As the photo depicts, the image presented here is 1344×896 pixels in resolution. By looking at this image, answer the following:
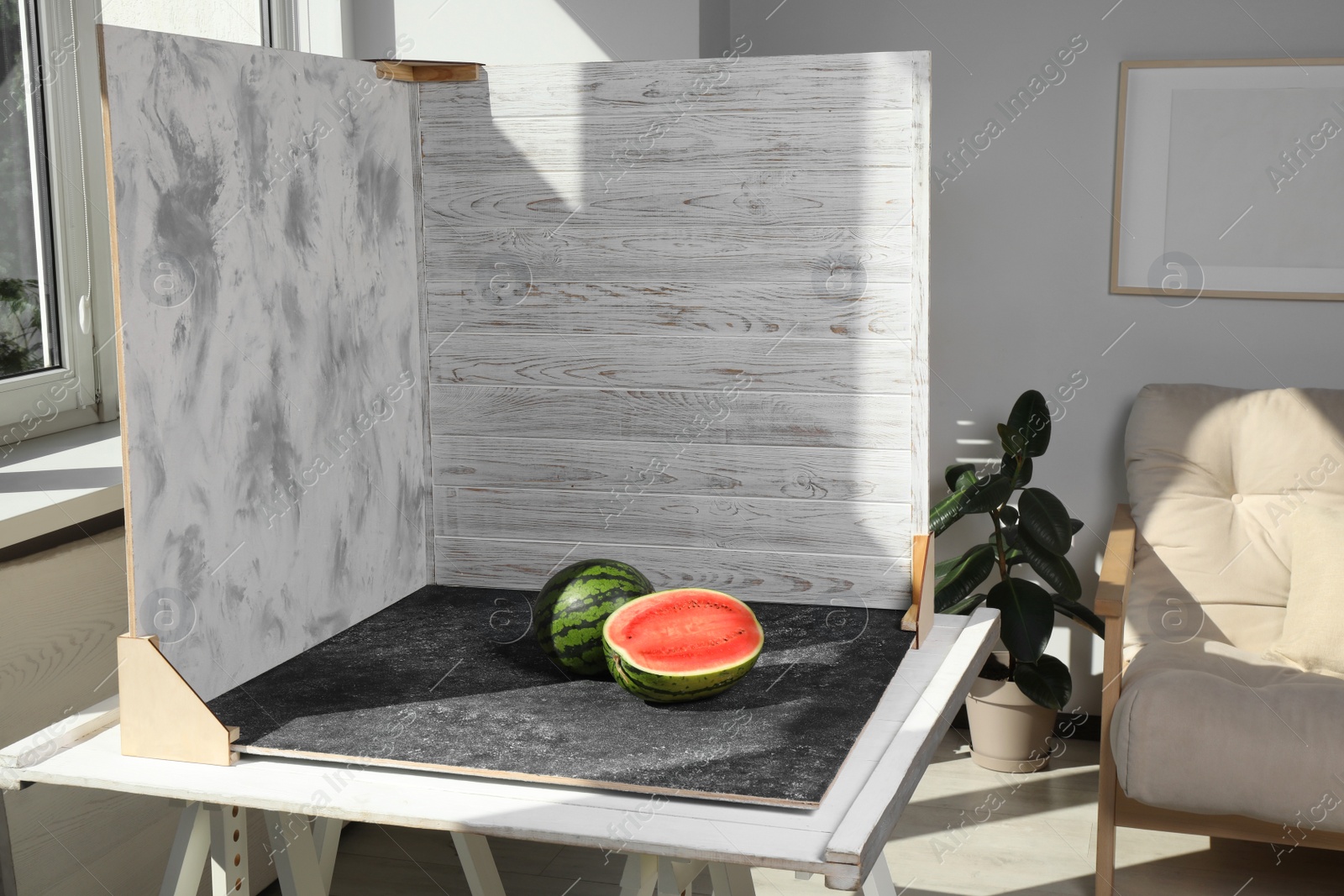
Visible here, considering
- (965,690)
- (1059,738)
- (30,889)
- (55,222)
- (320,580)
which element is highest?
(55,222)

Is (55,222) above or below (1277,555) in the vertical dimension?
above

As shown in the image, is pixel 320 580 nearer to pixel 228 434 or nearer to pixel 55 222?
pixel 228 434

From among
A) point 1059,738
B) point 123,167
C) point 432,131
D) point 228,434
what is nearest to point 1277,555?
point 1059,738

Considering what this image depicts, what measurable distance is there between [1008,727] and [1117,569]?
0.67 meters

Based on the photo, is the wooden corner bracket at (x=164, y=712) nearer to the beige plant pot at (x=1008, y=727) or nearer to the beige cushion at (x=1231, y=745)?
the beige cushion at (x=1231, y=745)

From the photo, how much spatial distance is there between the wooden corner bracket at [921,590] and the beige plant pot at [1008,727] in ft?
5.32

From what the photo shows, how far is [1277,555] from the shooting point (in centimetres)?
290

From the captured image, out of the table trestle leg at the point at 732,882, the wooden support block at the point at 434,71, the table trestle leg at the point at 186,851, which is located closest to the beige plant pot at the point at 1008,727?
the table trestle leg at the point at 732,882

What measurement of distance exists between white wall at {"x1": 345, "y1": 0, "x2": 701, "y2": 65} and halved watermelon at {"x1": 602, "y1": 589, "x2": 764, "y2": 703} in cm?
157

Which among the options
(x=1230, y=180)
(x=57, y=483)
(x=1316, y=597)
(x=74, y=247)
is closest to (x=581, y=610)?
(x=57, y=483)

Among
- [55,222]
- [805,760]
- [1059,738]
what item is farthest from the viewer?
[1059,738]

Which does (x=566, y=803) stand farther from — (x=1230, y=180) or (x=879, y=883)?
(x=1230, y=180)

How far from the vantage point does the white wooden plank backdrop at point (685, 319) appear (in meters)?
1.63

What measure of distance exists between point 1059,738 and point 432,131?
2.46m
